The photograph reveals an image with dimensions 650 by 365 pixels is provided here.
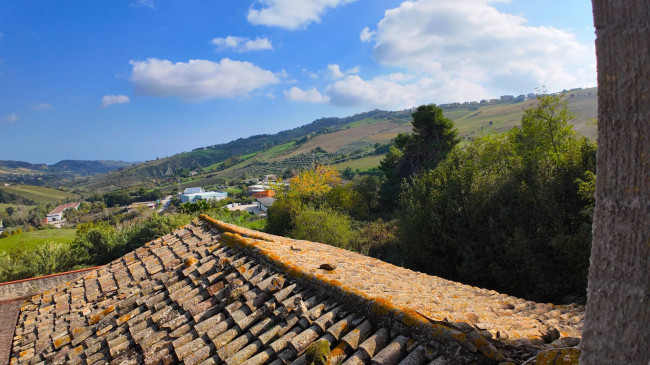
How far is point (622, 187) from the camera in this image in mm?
1867

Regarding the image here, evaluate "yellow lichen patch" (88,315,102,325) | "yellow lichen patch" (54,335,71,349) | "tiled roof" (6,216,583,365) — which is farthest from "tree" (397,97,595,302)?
"yellow lichen patch" (54,335,71,349)

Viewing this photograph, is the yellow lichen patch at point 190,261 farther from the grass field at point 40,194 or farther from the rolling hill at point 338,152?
the grass field at point 40,194

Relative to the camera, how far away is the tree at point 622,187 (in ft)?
5.83

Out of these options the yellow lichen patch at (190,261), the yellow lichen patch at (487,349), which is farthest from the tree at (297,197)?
the yellow lichen patch at (487,349)

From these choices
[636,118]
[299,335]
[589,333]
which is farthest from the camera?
[299,335]

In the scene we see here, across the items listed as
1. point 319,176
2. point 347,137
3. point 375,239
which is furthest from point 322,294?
point 347,137

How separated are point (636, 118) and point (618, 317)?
43.6 inches

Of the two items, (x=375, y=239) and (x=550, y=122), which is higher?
(x=550, y=122)

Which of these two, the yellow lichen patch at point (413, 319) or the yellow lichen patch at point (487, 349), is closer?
the yellow lichen patch at point (487, 349)

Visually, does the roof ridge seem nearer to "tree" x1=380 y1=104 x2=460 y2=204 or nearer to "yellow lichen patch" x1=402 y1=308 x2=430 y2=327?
"yellow lichen patch" x1=402 y1=308 x2=430 y2=327

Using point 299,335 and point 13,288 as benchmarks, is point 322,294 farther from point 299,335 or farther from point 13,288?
point 13,288

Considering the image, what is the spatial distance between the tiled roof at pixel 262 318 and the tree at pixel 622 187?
3.42ft

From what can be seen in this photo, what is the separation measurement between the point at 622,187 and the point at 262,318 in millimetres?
3766

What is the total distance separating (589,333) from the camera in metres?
2.09
